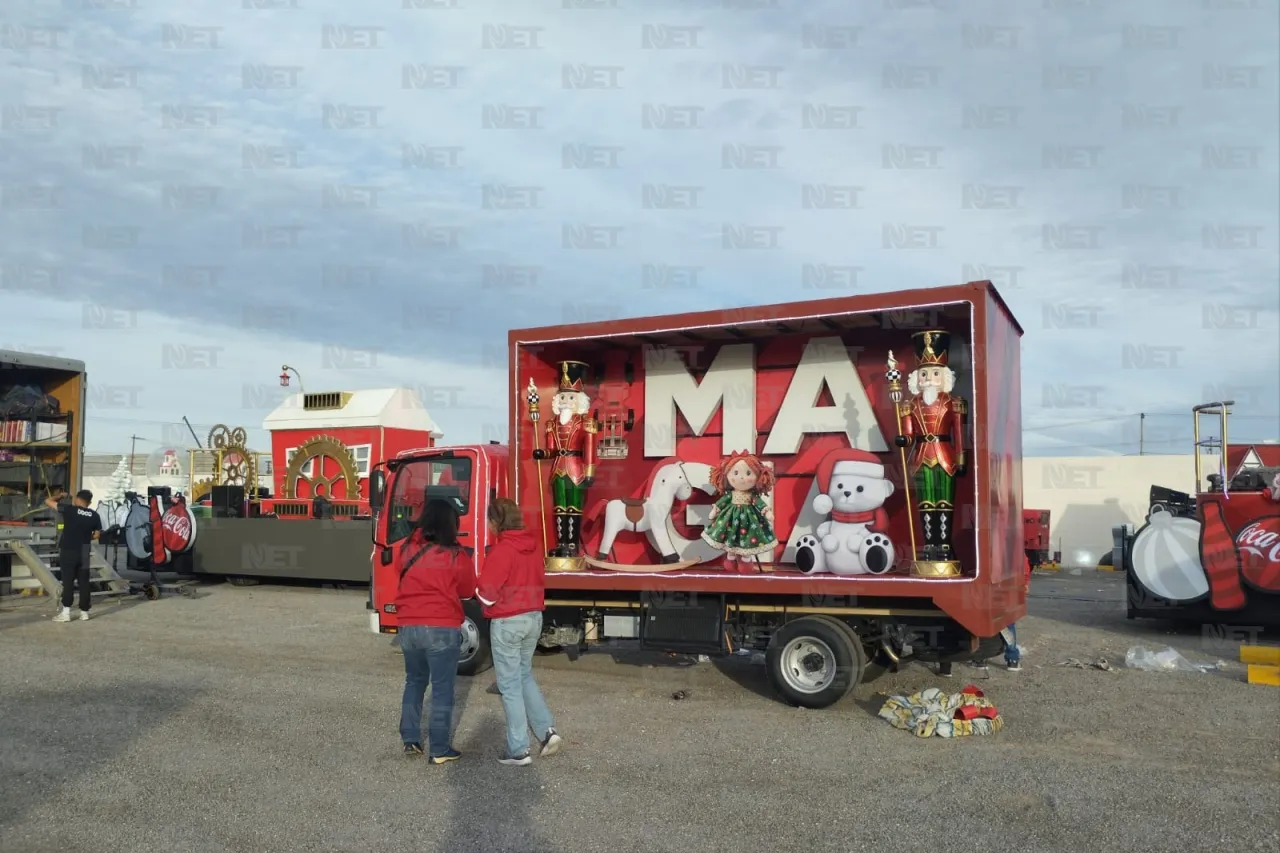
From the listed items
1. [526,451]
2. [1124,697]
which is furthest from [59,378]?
[1124,697]

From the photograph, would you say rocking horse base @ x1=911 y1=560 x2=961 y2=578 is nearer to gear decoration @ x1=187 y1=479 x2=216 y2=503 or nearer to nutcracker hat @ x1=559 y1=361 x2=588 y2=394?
nutcracker hat @ x1=559 y1=361 x2=588 y2=394

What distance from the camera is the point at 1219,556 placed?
1235cm

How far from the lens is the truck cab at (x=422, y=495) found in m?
9.91

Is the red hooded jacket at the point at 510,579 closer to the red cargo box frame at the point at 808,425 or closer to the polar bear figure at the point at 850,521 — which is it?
the red cargo box frame at the point at 808,425

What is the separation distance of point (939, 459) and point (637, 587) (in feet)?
9.29

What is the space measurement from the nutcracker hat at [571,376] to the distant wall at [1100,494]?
22365 mm

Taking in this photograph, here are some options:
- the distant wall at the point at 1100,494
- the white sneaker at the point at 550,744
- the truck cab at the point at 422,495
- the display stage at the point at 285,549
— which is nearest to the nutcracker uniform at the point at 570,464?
the truck cab at the point at 422,495

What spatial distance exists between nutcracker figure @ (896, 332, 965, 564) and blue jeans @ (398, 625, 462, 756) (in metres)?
4.01

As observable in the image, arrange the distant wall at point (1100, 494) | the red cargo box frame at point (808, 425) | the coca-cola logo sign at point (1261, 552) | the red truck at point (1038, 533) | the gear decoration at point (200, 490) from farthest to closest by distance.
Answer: the distant wall at point (1100, 494) < the gear decoration at point (200, 490) < the red truck at point (1038, 533) < the coca-cola logo sign at point (1261, 552) < the red cargo box frame at point (808, 425)

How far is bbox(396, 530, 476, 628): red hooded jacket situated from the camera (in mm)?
6504

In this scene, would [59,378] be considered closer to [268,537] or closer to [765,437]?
[268,537]

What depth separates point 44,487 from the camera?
53.9ft

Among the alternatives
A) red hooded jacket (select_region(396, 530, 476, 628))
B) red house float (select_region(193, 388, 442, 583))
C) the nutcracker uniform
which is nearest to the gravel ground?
red hooded jacket (select_region(396, 530, 476, 628))

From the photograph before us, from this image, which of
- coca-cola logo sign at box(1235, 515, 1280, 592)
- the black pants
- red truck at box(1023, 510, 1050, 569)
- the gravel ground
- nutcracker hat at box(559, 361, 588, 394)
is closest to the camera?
the gravel ground
